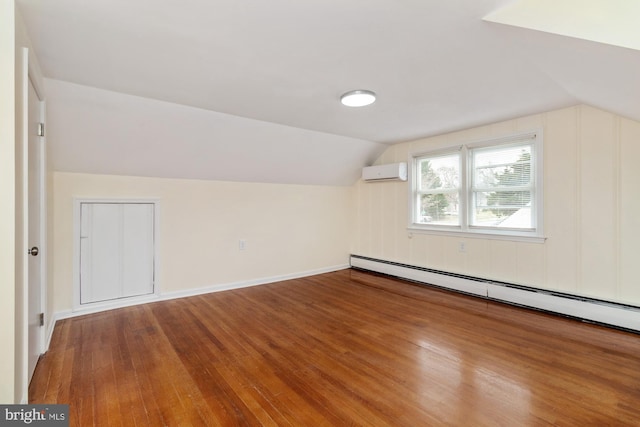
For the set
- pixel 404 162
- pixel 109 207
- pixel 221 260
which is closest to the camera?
pixel 109 207

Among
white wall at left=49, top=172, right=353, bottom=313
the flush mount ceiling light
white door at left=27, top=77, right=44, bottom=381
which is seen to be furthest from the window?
white door at left=27, top=77, right=44, bottom=381

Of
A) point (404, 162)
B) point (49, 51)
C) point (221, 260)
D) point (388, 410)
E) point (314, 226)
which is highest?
point (49, 51)

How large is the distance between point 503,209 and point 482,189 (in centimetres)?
36

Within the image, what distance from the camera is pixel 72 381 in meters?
2.07

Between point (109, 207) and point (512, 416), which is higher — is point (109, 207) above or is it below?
above

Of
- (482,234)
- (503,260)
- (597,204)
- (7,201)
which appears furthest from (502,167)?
(7,201)

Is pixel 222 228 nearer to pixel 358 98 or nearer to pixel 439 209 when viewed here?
pixel 358 98

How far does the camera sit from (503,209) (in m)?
3.82

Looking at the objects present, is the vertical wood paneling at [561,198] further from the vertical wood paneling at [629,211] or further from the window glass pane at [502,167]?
the vertical wood paneling at [629,211]

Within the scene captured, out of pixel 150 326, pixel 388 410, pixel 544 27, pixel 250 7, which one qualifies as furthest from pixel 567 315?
pixel 150 326

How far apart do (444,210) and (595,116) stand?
1955 millimetres

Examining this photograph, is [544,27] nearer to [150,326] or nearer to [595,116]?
[595,116]

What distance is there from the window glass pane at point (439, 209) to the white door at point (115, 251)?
12.7 feet

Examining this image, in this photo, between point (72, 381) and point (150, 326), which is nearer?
point (72, 381)
